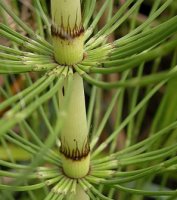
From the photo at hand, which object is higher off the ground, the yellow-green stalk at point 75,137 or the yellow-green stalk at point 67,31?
the yellow-green stalk at point 67,31

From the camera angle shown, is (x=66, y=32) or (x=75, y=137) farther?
(x=75, y=137)

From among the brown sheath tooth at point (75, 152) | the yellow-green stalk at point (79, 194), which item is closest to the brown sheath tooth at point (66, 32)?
the brown sheath tooth at point (75, 152)

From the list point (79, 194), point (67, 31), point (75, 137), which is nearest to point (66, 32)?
point (67, 31)

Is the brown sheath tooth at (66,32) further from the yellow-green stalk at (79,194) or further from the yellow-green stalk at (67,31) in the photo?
the yellow-green stalk at (79,194)

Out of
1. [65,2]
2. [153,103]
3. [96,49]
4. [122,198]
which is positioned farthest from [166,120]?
[65,2]

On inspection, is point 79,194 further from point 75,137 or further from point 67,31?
point 67,31

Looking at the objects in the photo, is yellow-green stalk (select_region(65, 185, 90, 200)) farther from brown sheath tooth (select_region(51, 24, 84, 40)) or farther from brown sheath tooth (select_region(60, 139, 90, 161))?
brown sheath tooth (select_region(51, 24, 84, 40))

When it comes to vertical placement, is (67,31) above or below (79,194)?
above
